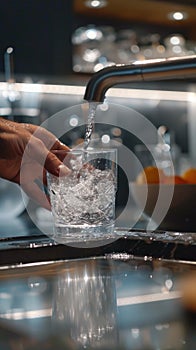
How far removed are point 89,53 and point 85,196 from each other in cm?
214

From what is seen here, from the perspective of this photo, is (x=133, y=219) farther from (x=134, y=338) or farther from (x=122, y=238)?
(x=134, y=338)

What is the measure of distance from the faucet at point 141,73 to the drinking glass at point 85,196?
75 millimetres

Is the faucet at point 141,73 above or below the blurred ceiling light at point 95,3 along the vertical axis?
below

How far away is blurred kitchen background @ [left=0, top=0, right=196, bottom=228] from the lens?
249 cm

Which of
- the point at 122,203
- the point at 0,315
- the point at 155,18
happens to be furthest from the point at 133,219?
the point at 155,18

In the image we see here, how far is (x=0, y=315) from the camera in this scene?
48 centimetres

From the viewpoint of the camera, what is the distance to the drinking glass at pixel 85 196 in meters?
0.75

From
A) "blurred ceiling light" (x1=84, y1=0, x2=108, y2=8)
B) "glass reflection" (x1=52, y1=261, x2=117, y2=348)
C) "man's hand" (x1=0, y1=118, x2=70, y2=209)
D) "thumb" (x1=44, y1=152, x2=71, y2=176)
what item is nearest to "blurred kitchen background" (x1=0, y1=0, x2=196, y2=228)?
"blurred ceiling light" (x1=84, y1=0, x2=108, y2=8)

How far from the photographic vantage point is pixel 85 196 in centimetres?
76

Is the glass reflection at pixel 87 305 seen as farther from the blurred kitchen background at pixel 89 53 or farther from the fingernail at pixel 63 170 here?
the blurred kitchen background at pixel 89 53

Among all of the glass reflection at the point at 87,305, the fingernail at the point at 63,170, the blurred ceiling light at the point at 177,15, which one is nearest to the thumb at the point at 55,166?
the fingernail at the point at 63,170

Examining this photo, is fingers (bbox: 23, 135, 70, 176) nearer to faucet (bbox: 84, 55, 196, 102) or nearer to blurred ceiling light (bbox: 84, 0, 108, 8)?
faucet (bbox: 84, 55, 196, 102)

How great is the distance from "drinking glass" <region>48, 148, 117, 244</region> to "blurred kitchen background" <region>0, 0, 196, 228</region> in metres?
1.75

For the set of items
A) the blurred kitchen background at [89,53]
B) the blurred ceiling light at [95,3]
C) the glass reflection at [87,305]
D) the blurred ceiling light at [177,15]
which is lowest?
the glass reflection at [87,305]
